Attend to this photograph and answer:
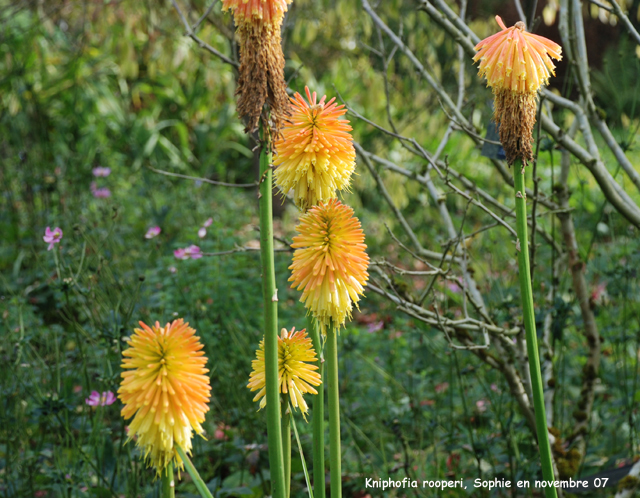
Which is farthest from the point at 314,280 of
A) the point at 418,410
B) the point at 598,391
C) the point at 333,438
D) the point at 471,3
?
the point at 471,3

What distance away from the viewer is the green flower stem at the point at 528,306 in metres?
1.27

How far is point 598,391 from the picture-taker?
3873 mm

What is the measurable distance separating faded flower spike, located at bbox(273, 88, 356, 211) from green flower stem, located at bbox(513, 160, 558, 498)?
0.38 meters

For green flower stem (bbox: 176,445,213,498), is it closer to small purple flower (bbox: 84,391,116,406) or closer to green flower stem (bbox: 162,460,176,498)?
green flower stem (bbox: 162,460,176,498)

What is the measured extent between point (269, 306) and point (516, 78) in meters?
0.74

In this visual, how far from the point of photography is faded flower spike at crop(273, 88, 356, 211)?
1.35m

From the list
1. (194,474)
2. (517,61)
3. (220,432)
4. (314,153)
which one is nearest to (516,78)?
(517,61)

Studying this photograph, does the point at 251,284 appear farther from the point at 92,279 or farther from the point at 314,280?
the point at 314,280

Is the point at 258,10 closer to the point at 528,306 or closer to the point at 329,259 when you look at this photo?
the point at 329,259

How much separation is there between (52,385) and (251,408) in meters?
0.96

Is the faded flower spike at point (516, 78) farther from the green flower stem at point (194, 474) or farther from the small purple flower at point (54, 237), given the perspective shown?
the small purple flower at point (54, 237)

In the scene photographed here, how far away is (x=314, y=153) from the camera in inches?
53.4

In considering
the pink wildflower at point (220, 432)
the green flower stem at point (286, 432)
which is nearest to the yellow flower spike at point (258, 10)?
the green flower stem at point (286, 432)

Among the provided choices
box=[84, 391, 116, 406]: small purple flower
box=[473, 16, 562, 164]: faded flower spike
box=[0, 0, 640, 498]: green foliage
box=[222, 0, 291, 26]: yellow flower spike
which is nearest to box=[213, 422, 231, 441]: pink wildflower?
box=[0, 0, 640, 498]: green foliage
